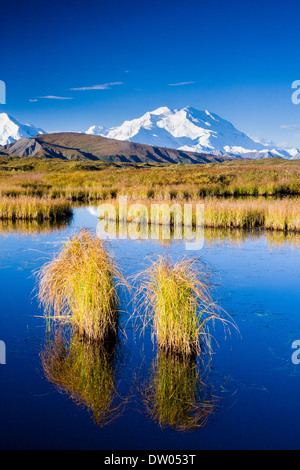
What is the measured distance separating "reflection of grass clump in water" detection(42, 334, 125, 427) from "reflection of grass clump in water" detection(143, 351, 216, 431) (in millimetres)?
513

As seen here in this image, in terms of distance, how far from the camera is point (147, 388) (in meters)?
6.13

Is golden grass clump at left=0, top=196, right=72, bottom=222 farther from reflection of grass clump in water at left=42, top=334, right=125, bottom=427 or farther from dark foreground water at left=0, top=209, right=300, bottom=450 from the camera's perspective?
reflection of grass clump in water at left=42, top=334, right=125, bottom=427

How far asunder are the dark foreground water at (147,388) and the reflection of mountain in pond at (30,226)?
9452mm

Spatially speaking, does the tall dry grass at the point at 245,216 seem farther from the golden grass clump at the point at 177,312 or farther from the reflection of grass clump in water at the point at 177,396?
the reflection of grass clump in water at the point at 177,396

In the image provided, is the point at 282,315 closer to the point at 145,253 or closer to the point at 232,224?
the point at 145,253

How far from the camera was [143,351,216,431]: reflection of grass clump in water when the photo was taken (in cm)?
547

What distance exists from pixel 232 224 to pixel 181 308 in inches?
541

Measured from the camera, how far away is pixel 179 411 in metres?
5.66

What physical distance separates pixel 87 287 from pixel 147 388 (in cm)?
203

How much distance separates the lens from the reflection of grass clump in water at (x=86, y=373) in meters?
5.75

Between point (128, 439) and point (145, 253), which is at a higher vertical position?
point (145, 253)

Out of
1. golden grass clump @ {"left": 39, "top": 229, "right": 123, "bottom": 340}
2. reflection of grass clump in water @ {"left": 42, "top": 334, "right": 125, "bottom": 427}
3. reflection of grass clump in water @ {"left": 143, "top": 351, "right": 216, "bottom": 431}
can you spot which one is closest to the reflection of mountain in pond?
golden grass clump @ {"left": 39, "top": 229, "right": 123, "bottom": 340}
